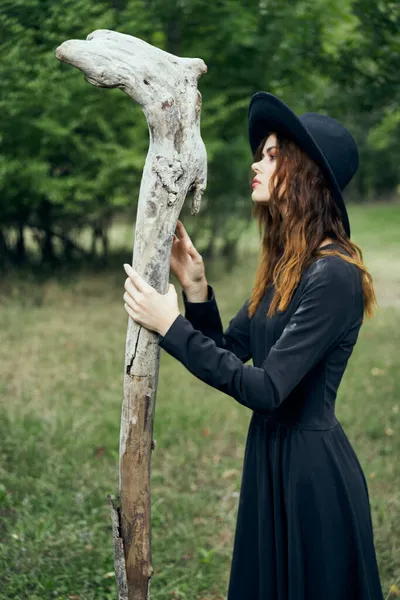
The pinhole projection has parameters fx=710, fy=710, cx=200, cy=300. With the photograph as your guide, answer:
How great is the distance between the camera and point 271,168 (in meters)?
2.33

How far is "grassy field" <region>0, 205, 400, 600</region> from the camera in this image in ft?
12.0

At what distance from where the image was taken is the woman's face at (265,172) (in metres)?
2.32

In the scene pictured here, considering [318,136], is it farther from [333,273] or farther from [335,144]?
[333,273]

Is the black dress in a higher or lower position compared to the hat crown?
lower

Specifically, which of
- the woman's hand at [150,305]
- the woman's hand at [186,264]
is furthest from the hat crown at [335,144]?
the woman's hand at [150,305]

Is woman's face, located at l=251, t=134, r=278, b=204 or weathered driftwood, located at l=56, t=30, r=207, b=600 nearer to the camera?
weathered driftwood, located at l=56, t=30, r=207, b=600

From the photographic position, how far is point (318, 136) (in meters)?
2.28

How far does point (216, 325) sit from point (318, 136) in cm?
75

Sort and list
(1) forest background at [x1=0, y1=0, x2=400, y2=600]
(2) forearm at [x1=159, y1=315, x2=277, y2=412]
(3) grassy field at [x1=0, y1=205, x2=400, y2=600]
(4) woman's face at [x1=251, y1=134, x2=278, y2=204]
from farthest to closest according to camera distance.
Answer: (1) forest background at [x1=0, y1=0, x2=400, y2=600]
(3) grassy field at [x1=0, y1=205, x2=400, y2=600]
(4) woman's face at [x1=251, y1=134, x2=278, y2=204]
(2) forearm at [x1=159, y1=315, x2=277, y2=412]

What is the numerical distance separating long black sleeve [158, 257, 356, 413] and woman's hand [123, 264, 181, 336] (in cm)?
3

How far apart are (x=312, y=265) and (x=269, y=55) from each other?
8094 millimetres

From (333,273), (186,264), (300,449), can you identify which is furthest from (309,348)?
(186,264)

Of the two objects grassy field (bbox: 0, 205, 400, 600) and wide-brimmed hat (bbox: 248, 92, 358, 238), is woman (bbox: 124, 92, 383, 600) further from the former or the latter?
grassy field (bbox: 0, 205, 400, 600)

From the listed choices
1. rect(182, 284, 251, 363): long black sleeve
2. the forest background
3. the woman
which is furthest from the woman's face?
the forest background
